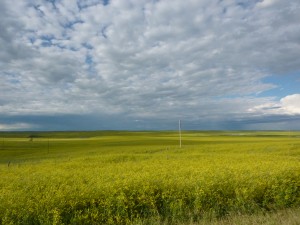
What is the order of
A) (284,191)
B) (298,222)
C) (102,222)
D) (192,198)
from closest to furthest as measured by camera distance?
(298,222) < (102,222) < (192,198) < (284,191)

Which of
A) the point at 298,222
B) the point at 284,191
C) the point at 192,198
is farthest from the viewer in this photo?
the point at 284,191

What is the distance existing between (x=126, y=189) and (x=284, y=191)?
592cm

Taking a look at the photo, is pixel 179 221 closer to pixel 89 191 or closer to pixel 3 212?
pixel 89 191

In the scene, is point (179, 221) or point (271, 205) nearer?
point (179, 221)

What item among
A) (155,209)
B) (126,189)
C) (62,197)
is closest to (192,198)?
(155,209)

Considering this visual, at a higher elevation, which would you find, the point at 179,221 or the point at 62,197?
the point at 62,197

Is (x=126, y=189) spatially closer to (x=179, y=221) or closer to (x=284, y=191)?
(x=179, y=221)

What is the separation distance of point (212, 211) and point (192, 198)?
2.85 feet

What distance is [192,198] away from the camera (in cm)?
1032

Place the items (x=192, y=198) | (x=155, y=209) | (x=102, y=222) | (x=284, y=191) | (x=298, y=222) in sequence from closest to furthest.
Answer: (x=298, y=222)
(x=102, y=222)
(x=155, y=209)
(x=192, y=198)
(x=284, y=191)

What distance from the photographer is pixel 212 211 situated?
9.71 metres

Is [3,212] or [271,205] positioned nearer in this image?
[3,212]

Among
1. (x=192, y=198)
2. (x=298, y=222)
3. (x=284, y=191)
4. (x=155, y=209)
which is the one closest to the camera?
(x=298, y=222)

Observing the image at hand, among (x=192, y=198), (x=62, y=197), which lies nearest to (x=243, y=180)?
(x=192, y=198)
